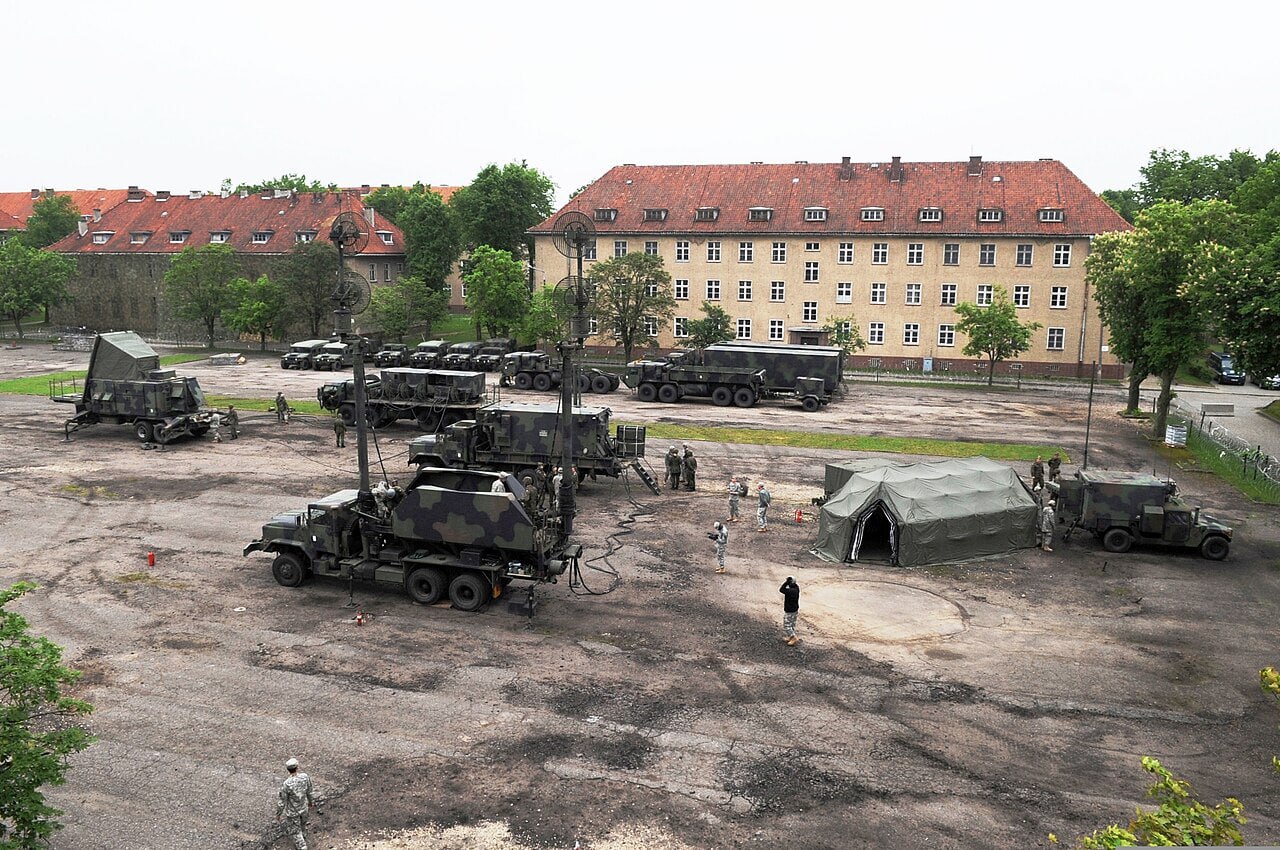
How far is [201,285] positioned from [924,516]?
6242 cm

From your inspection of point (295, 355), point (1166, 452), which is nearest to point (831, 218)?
point (1166, 452)

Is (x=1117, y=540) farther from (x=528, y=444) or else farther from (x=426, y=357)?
(x=426, y=357)

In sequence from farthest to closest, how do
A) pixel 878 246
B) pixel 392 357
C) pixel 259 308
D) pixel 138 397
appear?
pixel 259 308 → pixel 878 246 → pixel 392 357 → pixel 138 397

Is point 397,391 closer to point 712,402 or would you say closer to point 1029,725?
point 712,402

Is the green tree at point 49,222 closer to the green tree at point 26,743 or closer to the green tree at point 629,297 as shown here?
the green tree at point 629,297

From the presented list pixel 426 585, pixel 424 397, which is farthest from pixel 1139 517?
pixel 424 397

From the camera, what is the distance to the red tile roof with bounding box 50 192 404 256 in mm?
77625

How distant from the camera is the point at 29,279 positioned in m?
75.0

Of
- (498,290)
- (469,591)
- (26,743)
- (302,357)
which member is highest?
(498,290)

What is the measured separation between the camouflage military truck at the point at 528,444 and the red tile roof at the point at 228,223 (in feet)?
165

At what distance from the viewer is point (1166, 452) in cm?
3678

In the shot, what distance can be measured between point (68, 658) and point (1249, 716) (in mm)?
20953

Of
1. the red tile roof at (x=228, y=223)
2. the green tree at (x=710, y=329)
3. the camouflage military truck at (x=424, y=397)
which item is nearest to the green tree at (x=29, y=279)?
the red tile roof at (x=228, y=223)

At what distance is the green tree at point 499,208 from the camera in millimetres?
78688
